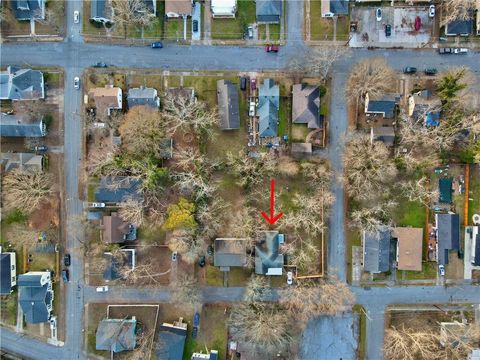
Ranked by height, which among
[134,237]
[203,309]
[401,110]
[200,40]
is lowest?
[203,309]

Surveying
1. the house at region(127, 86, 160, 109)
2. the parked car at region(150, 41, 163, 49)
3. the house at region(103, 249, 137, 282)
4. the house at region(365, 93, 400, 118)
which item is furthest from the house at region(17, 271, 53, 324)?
the house at region(365, 93, 400, 118)

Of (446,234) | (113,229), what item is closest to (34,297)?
(113,229)

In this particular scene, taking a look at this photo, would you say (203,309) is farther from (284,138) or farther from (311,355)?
(284,138)

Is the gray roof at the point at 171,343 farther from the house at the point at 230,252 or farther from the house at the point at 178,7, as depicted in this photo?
the house at the point at 178,7

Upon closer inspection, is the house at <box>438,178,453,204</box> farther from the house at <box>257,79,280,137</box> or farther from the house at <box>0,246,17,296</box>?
the house at <box>0,246,17,296</box>

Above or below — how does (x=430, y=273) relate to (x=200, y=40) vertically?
below

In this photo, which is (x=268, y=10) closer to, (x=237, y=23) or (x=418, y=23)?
(x=237, y=23)

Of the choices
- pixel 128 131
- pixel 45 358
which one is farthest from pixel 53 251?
pixel 128 131
